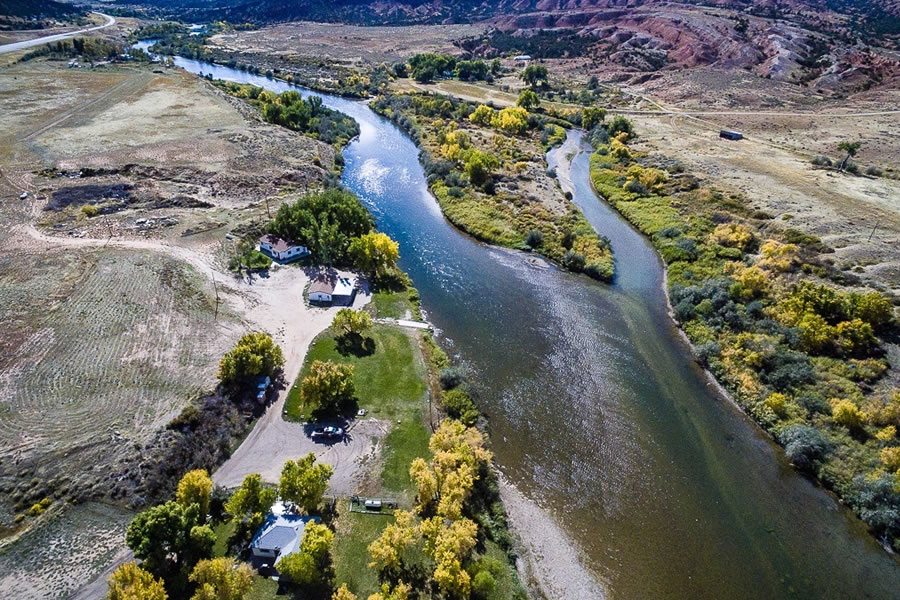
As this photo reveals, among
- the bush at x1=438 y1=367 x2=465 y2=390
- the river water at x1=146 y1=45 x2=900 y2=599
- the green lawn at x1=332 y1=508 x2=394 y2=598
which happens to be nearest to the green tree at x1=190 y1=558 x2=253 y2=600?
the green lawn at x1=332 y1=508 x2=394 y2=598

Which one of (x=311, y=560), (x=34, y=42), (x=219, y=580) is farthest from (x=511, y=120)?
(x=34, y=42)

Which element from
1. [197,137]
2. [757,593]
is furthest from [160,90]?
[757,593]

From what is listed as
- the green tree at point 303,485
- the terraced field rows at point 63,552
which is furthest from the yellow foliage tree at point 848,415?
the terraced field rows at point 63,552

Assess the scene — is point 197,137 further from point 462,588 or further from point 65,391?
point 462,588

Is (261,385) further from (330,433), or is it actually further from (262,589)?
(262,589)

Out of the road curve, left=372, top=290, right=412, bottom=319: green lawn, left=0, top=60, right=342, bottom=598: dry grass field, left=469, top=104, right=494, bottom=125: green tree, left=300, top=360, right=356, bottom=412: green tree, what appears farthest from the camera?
the road curve

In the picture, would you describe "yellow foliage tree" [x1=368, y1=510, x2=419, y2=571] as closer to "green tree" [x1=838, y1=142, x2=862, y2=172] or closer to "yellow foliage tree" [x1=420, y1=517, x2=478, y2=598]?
"yellow foliage tree" [x1=420, y1=517, x2=478, y2=598]
